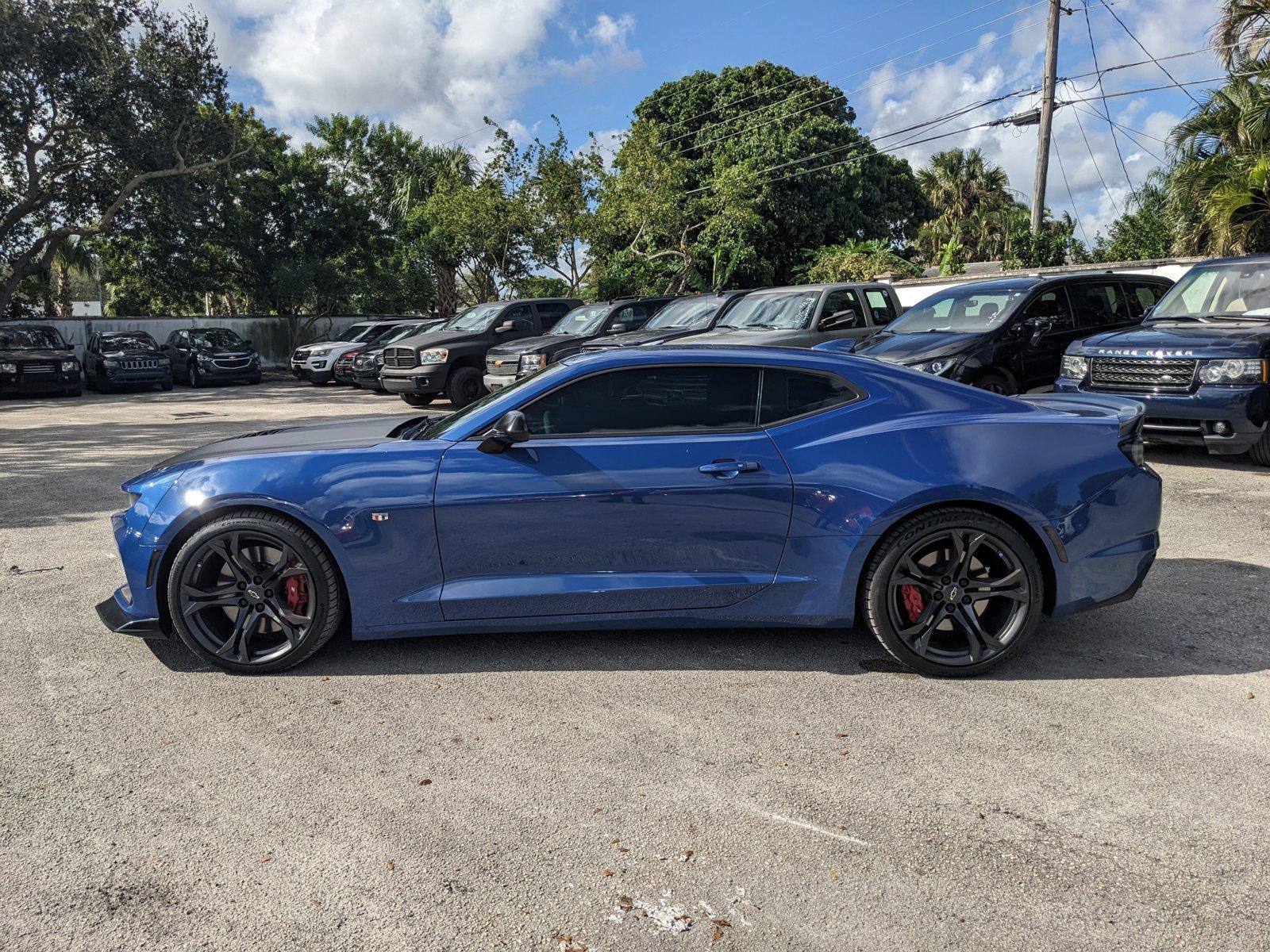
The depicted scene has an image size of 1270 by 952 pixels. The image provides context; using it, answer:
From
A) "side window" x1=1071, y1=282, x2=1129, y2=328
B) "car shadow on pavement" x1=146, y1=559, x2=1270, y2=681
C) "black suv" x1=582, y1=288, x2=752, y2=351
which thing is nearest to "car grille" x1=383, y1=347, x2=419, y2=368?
"black suv" x1=582, y1=288, x2=752, y2=351

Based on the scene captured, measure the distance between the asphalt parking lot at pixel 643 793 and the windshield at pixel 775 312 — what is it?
790 centimetres

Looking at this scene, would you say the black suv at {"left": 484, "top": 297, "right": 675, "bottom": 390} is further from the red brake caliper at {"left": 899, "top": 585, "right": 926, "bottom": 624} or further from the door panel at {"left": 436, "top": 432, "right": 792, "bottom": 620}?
the red brake caliper at {"left": 899, "top": 585, "right": 926, "bottom": 624}

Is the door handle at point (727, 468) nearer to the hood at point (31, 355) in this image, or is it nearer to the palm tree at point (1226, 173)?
the palm tree at point (1226, 173)

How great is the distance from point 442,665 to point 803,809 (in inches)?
75.8

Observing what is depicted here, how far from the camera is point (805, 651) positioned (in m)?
4.63

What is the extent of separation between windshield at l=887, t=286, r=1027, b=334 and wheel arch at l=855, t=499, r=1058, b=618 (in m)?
6.63

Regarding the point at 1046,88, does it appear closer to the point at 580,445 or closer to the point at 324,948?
the point at 580,445

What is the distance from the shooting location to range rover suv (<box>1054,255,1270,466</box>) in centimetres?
837

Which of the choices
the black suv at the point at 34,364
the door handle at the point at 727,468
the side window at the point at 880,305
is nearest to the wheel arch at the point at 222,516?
the door handle at the point at 727,468

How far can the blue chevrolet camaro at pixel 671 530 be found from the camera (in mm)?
4246

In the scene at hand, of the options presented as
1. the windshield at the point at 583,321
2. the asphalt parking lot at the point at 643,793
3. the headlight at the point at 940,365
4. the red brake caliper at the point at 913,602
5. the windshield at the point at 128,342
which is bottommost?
the asphalt parking lot at the point at 643,793

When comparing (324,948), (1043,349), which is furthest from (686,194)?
(324,948)

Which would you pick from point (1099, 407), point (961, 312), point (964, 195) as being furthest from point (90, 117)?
point (964, 195)

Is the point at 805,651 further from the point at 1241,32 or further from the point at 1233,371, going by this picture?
the point at 1241,32
